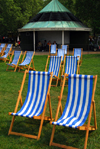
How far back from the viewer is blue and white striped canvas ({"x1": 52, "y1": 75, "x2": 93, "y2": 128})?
4.49m

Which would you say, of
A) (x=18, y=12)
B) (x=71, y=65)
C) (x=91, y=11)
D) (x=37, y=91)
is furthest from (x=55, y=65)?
(x=18, y=12)

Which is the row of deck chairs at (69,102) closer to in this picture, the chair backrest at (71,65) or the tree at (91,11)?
the chair backrest at (71,65)

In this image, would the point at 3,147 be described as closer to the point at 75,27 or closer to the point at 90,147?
the point at 90,147

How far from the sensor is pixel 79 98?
4602 millimetres

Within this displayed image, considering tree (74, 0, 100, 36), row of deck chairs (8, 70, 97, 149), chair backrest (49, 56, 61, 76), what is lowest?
row of deck chairs (8, 70, 97, 149)

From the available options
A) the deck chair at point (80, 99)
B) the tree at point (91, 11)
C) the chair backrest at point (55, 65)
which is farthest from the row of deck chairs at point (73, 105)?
the tree at point (91, 11)

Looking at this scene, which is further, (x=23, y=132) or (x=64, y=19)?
(x=64, y=19)

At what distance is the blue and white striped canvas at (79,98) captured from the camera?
4.49 meters

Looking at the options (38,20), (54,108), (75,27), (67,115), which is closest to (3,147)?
(67,115)

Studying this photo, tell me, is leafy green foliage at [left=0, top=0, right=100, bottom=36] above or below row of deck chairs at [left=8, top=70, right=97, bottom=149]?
above

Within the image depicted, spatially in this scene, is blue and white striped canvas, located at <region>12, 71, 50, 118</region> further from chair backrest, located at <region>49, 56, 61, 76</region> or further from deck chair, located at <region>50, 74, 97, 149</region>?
chair backrest, located at <region>49, 56, 61, 76</region>

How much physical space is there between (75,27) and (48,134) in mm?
22489

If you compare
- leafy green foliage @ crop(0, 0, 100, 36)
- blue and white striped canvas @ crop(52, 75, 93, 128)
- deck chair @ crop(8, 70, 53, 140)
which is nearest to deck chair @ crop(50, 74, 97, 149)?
blue and white striped canvas @ crop(52, 75, 93, 128)

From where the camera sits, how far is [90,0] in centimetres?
2719
